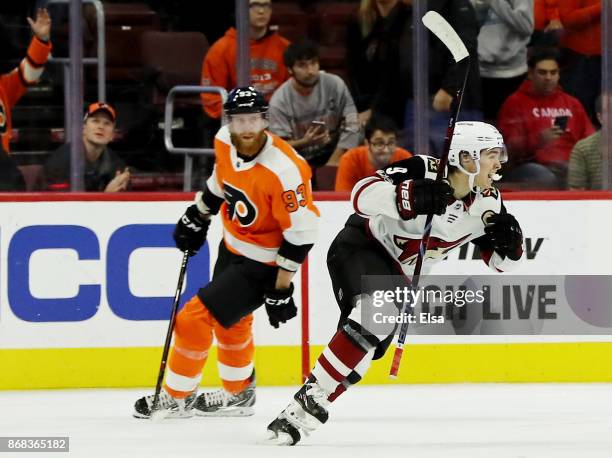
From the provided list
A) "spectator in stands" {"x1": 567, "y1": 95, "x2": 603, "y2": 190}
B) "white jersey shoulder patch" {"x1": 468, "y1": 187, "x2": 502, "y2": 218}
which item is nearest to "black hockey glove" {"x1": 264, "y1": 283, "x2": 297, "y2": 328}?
"white jersey shoulder patch" {"x1": 468, "y1": 187, "x2": 502, "y2": 218}

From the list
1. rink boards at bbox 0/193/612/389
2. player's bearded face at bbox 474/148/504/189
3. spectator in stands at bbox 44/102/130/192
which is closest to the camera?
player's bearded face at bbox 474/148/504/189

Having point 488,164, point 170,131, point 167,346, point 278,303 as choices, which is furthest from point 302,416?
point 170,131

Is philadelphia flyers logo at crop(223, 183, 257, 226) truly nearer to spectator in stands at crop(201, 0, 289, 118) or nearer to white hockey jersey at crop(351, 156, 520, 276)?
white hockey jersey at crop(351, 156, 520, 276)

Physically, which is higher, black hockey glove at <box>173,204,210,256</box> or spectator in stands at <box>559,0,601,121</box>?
spectator in stands at <box>559,0,601,121</box>

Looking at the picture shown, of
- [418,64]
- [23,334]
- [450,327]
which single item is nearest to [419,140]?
A: [418,64]

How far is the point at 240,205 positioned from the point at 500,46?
68.9 inches

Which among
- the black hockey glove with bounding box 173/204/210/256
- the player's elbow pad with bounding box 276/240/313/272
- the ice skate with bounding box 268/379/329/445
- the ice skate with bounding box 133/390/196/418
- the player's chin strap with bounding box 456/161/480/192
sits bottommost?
the ice skate with bounding box 133/390/196/418

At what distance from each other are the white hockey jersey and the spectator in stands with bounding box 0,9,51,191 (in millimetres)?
1973

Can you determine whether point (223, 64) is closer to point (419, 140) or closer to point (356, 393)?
point (419, 140)

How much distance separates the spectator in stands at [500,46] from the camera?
19.1 ft

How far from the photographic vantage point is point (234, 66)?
5781mm

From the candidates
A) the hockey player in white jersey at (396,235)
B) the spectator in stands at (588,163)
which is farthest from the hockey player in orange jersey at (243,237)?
the spectator in stands at (588,163)

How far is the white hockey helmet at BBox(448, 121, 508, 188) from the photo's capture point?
4.14m

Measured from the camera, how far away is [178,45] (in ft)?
18.6
